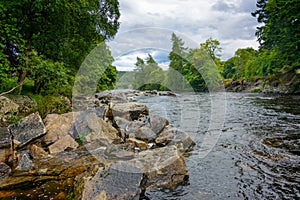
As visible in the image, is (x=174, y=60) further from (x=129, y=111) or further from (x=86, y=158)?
(x=86, y=158)

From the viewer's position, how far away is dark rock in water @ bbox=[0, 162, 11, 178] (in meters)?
3.66

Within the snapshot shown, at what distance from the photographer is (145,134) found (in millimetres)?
6191

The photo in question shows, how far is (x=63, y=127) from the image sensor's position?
5.96 meters

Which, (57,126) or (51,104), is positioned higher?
(51,104)

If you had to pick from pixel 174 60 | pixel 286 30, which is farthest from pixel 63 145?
pixel 286 30

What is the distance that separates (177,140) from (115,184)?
2.91m

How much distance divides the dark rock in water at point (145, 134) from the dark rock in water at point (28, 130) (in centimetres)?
275

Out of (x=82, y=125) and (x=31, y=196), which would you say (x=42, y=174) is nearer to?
(x=31, y=196)

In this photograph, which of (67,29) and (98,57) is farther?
(98,57)

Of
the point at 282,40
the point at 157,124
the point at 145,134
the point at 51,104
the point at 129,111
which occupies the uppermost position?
the point at 282,40

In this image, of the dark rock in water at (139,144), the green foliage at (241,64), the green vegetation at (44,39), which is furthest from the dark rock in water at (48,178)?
the green foliage at (241,64)

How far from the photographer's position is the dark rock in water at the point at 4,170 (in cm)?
366

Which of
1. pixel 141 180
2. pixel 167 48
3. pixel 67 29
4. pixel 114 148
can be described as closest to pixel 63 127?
pixel 114 148

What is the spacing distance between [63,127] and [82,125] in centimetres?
56
